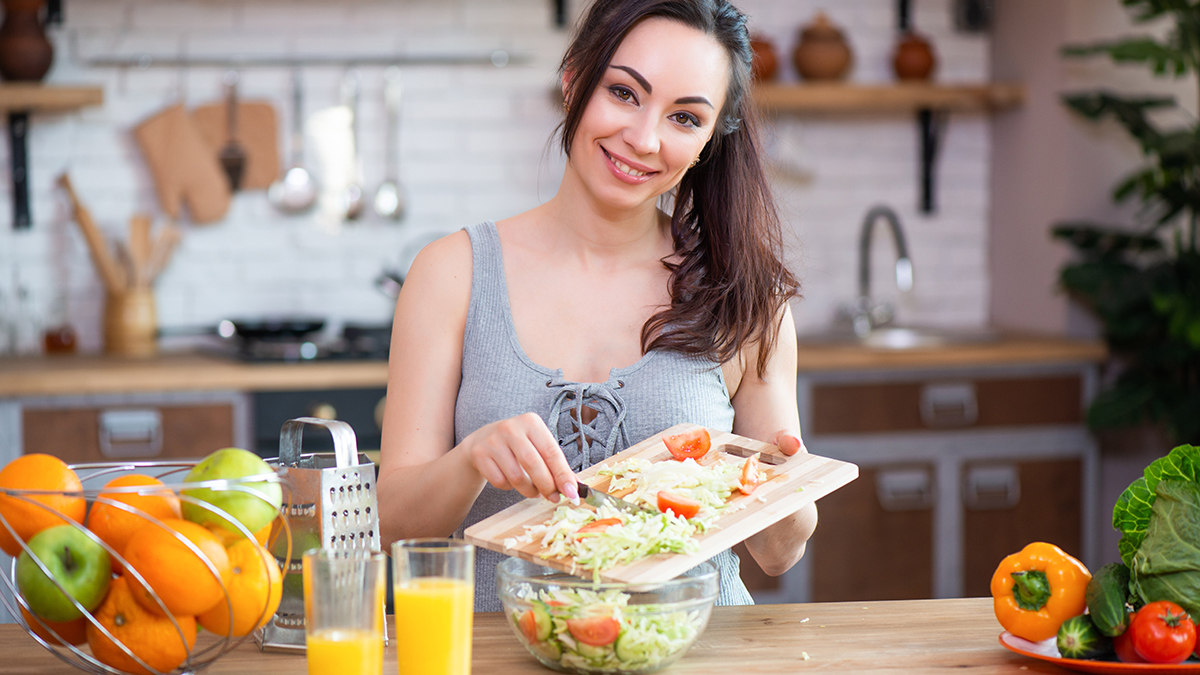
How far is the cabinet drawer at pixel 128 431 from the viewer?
2867 millimetres

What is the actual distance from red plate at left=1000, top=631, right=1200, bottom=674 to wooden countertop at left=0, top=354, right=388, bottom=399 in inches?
81.2

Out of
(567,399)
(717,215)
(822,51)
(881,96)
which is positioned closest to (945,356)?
(881,96)

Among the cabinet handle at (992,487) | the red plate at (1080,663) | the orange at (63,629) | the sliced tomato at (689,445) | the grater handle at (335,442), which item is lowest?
the cabinet handle at (992,487)

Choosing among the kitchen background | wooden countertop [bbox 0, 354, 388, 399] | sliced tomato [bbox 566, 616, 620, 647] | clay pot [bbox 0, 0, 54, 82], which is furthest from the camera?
the kitchen background

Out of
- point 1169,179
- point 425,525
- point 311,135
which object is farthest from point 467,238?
point 1169,179

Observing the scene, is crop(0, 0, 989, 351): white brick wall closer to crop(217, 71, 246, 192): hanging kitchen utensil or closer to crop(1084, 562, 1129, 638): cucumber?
crop(217, 71, 246, 192): hanging kitchen utensil

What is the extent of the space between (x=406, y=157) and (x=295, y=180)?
1.13 feet

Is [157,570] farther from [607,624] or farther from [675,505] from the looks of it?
[675,505]

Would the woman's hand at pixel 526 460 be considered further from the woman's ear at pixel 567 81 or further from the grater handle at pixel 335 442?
the woman's ear at pixel 567 81

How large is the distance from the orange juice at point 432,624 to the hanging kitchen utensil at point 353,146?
2723 mm

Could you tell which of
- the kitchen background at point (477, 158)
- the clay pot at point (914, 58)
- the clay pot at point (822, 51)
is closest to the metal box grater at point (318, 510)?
the kitchen background at point (477, 158)

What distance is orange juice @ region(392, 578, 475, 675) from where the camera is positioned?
38.5 inches

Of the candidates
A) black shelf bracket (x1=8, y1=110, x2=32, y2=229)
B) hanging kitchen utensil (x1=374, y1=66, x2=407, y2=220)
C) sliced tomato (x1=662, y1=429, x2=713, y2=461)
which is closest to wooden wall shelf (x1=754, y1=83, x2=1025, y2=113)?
hanging kitchen utensil (x1=374, y1=66, x2=407, y2=220)

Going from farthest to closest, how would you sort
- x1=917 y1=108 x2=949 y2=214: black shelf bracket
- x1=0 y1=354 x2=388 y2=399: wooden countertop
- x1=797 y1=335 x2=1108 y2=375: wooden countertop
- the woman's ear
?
x1=917 y1=108 x2=949 y2=214: black shelf bracket < x1=797 y1=335 x2=1108 y2=375: wooden countertop < x1=0 y1=354 x2=388 y2=399: wooden countertop < the woman's ear
